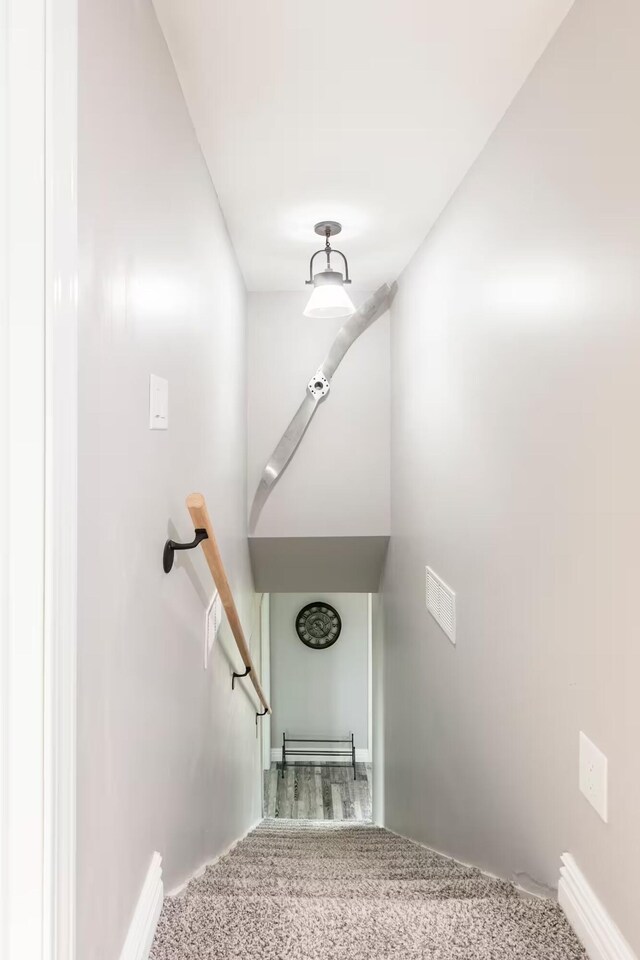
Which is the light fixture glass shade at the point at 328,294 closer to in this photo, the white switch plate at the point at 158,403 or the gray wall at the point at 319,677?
the white switch plate at the point at 158,403

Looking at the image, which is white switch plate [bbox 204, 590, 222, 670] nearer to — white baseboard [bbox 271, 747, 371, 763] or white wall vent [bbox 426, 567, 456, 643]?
white wall vent [bbox 426, 567, 456, 643]

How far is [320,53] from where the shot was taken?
4.96 feet

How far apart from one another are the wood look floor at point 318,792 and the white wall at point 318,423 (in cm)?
346

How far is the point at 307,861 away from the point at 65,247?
2253mm

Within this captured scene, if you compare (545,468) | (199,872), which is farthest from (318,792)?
A: (545,468)

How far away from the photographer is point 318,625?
21.6ft

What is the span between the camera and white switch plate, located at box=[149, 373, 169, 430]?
1363mm

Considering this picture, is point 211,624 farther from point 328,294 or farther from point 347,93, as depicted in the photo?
point 347,93

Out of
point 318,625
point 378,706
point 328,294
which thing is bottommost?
point 378,706

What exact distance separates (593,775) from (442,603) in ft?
4.12

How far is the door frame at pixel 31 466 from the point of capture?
0.80m

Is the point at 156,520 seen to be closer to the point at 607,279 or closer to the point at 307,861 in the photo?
the point at 607,279

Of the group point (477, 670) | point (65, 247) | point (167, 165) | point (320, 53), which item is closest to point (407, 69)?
point (320, 53)

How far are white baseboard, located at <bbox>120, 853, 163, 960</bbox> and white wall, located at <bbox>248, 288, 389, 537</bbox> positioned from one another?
98.2 inches
